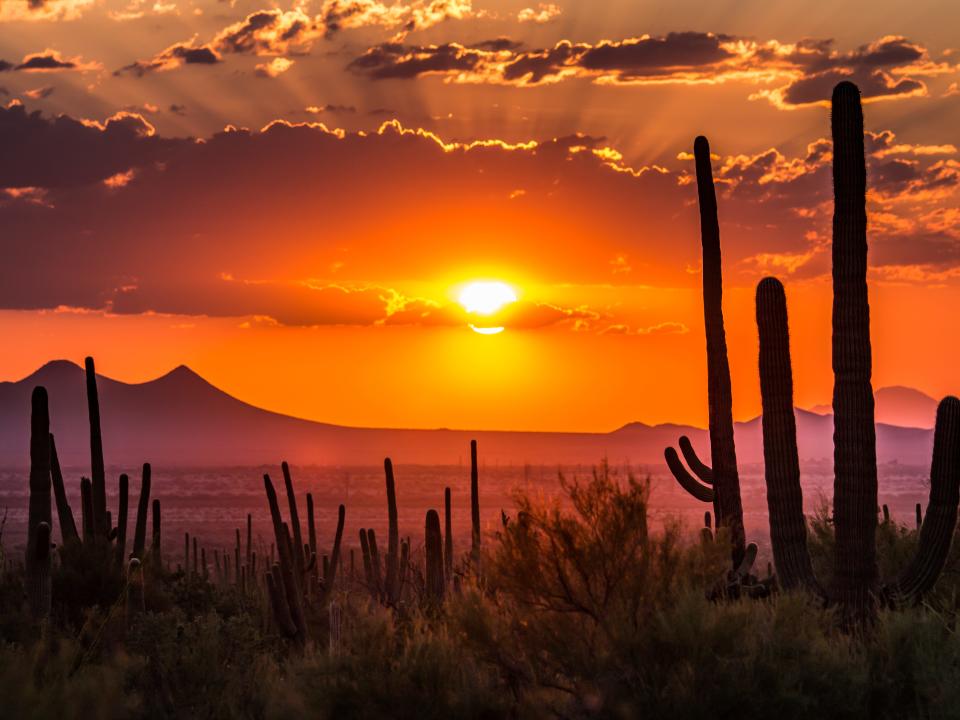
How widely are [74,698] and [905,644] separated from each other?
30.9 ft

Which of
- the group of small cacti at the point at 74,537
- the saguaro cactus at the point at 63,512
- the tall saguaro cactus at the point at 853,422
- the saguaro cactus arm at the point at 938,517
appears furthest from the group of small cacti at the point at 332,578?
the saguaro cactus arm at the point at 938,517

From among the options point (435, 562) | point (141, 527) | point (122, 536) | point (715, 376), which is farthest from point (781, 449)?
point (141, 527)

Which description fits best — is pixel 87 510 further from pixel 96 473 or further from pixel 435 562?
pixel 435 562

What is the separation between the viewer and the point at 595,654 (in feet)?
48.1

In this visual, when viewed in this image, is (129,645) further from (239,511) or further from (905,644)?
Result: (239,511)

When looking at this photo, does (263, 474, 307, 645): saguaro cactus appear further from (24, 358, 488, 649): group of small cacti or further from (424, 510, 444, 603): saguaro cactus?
(424, 510, 444, 603): saguaro cactus

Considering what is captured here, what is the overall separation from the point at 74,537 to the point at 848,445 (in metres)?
18.5

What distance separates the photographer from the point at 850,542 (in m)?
19.8

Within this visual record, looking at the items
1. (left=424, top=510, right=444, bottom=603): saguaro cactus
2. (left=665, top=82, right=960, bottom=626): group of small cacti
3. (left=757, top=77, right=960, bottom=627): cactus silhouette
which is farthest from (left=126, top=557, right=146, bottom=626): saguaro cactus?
(left=757, top=77, right=960, bottom=627): cactus silhouette

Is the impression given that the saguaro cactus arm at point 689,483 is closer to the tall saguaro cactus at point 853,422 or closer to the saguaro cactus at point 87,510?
the tall saguaro cactus at point 853,422

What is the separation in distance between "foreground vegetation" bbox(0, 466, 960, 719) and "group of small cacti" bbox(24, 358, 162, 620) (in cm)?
852

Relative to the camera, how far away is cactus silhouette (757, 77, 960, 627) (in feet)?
65.0

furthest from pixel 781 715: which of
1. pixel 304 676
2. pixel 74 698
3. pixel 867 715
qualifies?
pixel 74 698

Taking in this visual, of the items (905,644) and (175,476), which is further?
(175,476)
